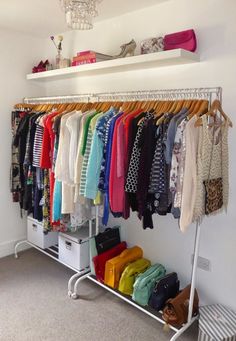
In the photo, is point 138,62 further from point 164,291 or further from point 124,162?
point 164,291

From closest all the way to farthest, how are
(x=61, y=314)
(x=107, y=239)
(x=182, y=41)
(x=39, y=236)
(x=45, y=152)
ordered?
(x=182, y=41)
(x=61, y=314)
(x=45, y=152)
(x=107, y=239)
(x=39, y=236)

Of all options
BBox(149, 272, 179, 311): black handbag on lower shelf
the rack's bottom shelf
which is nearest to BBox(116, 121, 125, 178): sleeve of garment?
BBox(149, 272, 179, 311): black handbag on lower shelf

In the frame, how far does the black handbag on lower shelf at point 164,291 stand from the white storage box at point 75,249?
77 cm

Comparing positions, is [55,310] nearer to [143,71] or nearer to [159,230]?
[159,230]

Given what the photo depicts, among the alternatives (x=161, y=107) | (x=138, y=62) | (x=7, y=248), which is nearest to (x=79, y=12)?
(x=138, y=62)

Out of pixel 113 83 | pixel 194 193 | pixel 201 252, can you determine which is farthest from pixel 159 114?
pixel 201 252

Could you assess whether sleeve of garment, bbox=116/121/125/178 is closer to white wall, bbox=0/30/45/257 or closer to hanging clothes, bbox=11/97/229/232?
hanging clothes, bbox=11/97/229/232

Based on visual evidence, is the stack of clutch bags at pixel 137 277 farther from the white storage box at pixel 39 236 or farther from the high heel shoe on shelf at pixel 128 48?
the high heel shoe on shelf at pixel 128 48

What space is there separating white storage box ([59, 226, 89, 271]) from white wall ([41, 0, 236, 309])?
1.36 feet

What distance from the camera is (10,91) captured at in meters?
3.27

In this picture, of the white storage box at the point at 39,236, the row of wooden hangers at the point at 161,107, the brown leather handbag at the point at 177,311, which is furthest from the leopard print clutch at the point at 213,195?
the white storage box at the point at 39,236

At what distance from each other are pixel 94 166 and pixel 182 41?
109cm

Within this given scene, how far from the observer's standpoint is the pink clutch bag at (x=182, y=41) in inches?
83.8

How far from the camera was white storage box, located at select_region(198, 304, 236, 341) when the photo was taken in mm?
1933
